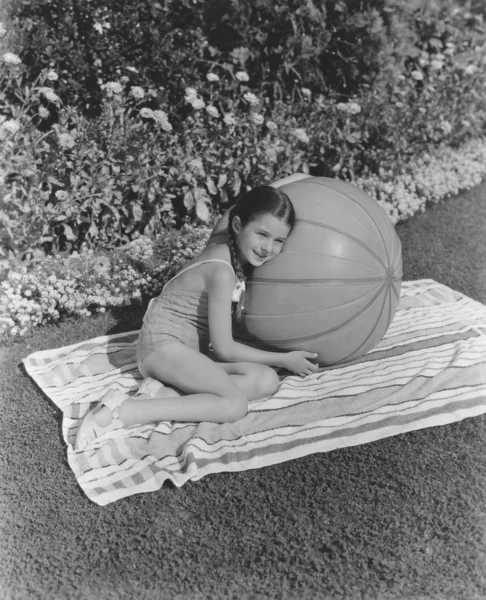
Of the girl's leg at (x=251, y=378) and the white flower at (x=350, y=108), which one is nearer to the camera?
the girl's leg at (x=251, y=378)

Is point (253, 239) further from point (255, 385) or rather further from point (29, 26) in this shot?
point (29, 26)

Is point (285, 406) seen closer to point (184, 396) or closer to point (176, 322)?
point (184, 396)

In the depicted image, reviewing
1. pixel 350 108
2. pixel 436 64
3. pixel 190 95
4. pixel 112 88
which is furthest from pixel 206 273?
pixel 436 64

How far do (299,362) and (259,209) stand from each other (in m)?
0.86

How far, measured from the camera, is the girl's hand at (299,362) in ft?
12.0

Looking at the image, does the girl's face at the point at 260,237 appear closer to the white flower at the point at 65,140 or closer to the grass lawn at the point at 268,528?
the grass lawn at the point at 268,528

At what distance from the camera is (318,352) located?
3697mm

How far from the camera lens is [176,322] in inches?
141

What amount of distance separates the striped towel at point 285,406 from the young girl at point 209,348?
0.08 meters

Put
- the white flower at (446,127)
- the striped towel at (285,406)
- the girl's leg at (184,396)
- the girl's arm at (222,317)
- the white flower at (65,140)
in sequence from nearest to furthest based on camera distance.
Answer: the striped towel at (285,406), the girl's leg at (184,396), the girl's arm at (222,317), the white flower at (65,140), the white flower at (446,127)

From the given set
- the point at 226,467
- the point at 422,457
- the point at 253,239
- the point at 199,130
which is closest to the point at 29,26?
the point at 199,130

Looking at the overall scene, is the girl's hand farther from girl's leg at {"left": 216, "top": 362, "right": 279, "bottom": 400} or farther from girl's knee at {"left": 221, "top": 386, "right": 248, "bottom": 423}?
girl's knee at {"left": 221, "top": 386, "right": 248, "bottom": 423}

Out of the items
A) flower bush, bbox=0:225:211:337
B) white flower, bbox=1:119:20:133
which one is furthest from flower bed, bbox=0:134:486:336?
white flower, bbox=1:119:20:133

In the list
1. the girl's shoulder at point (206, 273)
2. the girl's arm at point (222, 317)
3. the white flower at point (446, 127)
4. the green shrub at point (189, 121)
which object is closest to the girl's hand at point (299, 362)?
the girl's arm at point (222, 317)
